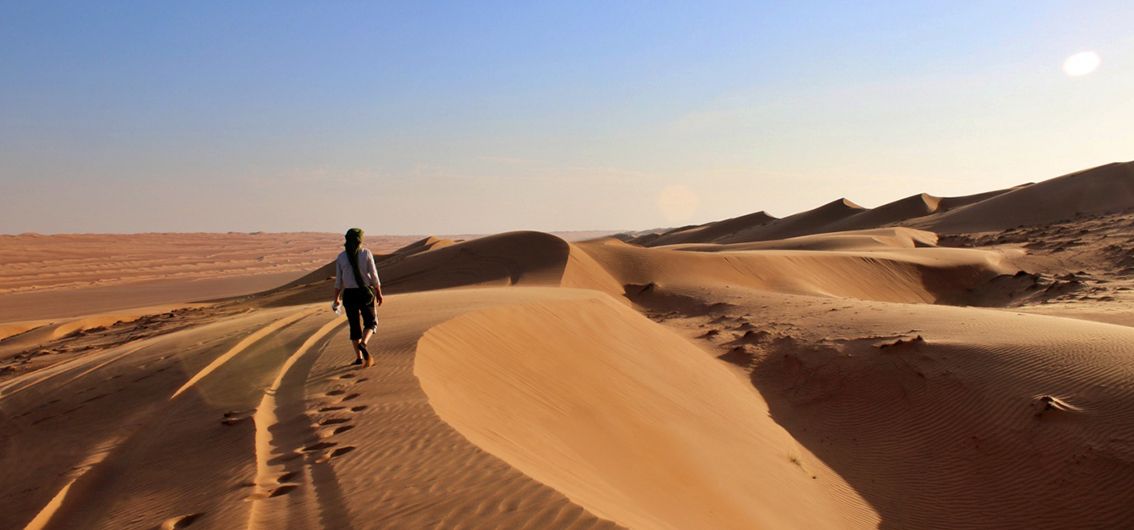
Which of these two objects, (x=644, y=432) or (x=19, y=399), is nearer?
(x=644, y=432)

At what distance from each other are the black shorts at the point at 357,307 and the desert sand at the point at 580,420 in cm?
42

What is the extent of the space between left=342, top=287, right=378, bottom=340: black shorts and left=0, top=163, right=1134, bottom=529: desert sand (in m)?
0.42

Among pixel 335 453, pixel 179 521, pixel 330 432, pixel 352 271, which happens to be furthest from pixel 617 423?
pixel 179 521

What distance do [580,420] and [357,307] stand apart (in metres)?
2.84

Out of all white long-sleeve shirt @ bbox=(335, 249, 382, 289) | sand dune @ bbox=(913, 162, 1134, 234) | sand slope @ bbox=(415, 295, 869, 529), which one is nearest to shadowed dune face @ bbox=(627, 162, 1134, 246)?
sand dune @ bbox=(913, 162, 1134, 234)

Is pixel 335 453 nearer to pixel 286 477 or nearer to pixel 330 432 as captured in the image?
pixel 286 477

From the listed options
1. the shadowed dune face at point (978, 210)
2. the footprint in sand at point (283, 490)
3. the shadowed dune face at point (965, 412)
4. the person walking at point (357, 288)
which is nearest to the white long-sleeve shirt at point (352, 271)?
the person walking at point (357, 288)

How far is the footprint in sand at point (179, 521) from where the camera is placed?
13.1 feet

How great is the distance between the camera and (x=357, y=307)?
7512mm

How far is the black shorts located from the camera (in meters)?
7.46

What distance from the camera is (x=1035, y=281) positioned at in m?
20.1

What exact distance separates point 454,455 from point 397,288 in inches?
654

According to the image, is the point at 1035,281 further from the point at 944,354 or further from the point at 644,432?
the point at 644,432

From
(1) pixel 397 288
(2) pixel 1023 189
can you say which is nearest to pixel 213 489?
(1) pixel 397 288
